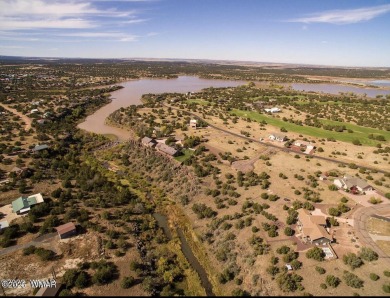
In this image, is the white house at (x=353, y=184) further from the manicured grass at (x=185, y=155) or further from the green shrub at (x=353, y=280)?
the manicured grass at (x=185, y=155)

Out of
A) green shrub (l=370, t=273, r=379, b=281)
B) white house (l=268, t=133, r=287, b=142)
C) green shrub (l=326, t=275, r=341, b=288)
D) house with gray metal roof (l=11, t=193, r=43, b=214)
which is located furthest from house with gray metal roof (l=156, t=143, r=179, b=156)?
green shrub (l=370, t=273, r=379, b=281)

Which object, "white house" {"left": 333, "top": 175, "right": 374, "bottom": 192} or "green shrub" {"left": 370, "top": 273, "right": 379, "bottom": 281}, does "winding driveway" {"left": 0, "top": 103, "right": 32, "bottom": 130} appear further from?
"green shrub" {"left": 370, "top": 273, "right": 379, "bottom": 281}

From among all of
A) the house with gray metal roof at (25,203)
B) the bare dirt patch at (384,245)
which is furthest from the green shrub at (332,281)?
the house with gray metal roof at (25,203)

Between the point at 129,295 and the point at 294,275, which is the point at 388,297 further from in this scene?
the point at 129,295

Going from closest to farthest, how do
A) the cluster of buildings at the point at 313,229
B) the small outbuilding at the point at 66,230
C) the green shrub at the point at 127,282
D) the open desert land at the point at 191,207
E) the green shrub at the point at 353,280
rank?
the green shrub at the point at 353,280 → the green shrub at the point at 127,282 → the open desert land at the point at 191,207 → the cluster of buildings at the point at 313,229 → the small outbuilding at the point at 66,230

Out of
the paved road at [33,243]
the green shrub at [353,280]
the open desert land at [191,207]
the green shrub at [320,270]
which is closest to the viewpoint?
the green shrub at [353,280]

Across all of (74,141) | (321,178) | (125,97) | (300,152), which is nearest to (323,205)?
(321,178)
